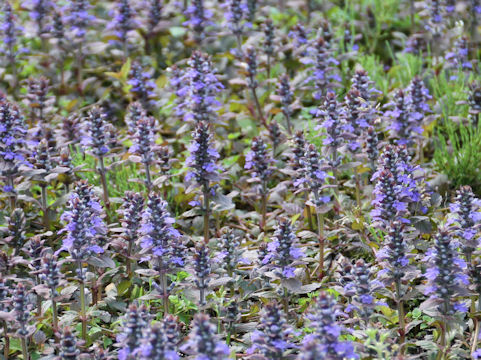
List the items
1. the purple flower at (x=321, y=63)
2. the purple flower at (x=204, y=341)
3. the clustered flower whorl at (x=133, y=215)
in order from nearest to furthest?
the purple flower at (x=204, y=341) < the clustered flower whorl at (x=133, y=215) < the purple flower at (x=321, y=63)

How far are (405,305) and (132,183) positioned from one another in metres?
2.16

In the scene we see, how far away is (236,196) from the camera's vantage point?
5.64m

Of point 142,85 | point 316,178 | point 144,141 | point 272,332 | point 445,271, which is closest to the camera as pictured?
point 272,332

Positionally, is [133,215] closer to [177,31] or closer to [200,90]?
[200,90]

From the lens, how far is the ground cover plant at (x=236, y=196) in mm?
3678

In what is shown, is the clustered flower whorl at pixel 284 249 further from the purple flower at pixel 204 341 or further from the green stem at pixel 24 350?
the green stem at pixel 24 350

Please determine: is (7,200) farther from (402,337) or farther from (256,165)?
(402,337)

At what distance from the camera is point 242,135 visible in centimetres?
641

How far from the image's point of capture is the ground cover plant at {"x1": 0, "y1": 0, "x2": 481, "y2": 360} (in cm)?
368

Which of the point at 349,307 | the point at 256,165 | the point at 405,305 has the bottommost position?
the point at 405,305

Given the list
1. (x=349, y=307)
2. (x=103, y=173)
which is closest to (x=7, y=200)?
(x=103, y=173)

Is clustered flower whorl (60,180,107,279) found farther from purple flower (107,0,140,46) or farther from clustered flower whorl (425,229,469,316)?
purple flower (107,0,140,46)

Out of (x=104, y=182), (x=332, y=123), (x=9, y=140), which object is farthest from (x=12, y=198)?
(x=332, y=123)

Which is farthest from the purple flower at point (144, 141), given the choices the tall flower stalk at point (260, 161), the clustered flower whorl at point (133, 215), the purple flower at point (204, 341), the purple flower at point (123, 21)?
the purple flower at point (123, 21)
